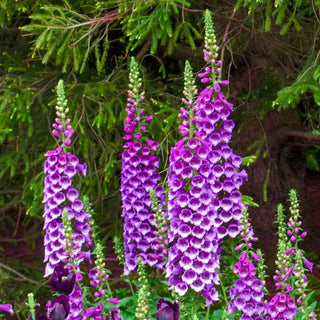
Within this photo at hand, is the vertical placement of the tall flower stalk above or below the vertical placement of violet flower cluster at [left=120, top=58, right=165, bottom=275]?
below

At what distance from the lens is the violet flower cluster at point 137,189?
4633 mm

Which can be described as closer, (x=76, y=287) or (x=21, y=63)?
(x=76, y=287)

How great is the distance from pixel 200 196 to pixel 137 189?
858 millimetres

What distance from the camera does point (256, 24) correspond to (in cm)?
699

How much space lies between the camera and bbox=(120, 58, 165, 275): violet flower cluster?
463 centimetres

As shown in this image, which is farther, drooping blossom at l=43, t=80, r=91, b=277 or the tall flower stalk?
drooping blossom at l=43, t=80, r=91, b=277

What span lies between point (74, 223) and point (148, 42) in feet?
11.2

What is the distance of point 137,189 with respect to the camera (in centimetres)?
465

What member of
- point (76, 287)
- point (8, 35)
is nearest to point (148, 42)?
point (8, 35)

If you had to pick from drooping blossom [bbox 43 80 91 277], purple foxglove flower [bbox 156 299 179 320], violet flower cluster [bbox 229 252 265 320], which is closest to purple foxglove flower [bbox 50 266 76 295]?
purple foxglove flower [bbox 156 299 179 320]

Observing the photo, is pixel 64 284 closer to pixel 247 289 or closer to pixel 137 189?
pixel 247 289

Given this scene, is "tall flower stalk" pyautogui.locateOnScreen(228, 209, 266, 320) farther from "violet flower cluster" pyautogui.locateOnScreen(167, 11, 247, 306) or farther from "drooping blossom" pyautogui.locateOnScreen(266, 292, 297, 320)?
"violet flower cluster" pyautogui.locateOnScreen(167, 11, 247, 306)

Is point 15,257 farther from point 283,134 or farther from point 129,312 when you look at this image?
point 129,312

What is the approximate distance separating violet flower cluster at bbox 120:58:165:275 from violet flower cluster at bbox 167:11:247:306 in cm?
61
